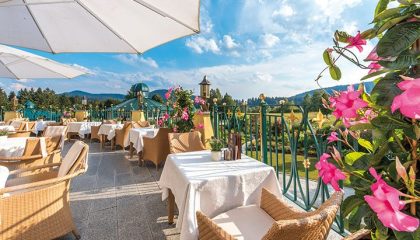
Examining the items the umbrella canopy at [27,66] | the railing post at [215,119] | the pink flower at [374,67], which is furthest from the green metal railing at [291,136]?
the umbrella canopy at [27,66]

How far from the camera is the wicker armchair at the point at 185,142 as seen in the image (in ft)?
11.7

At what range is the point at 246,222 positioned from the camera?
1.80 m

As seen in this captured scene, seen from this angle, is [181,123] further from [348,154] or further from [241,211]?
[348,154]

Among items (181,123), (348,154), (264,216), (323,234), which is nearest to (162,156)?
(181,123)

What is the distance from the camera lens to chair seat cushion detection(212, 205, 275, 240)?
164cm

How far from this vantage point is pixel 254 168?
2.23 m

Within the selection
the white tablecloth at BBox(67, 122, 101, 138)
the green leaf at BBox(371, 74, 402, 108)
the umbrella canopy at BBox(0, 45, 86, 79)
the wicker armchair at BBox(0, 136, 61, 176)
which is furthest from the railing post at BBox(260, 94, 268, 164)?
the white tablecloth at BBox(67, 122, 101, 138)

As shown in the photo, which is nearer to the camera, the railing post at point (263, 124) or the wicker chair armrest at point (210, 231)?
the wicker chair armrest at point (210, 231)

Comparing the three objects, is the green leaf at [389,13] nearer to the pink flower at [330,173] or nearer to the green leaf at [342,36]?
the green leaf at [342,36]

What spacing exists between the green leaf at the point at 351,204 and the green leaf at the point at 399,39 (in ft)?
1.31

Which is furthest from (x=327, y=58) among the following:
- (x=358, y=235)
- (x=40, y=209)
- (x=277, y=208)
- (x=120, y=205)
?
(x=120, y=205)

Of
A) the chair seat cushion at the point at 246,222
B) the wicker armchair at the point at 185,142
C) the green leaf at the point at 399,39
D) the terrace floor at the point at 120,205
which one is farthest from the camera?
the wicker armchair at the point at 185,142

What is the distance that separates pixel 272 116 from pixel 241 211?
1.36m

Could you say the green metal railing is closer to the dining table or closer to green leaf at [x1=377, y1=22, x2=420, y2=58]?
green leaf at [x1=377, y1=22, x2=420, y2=58]
